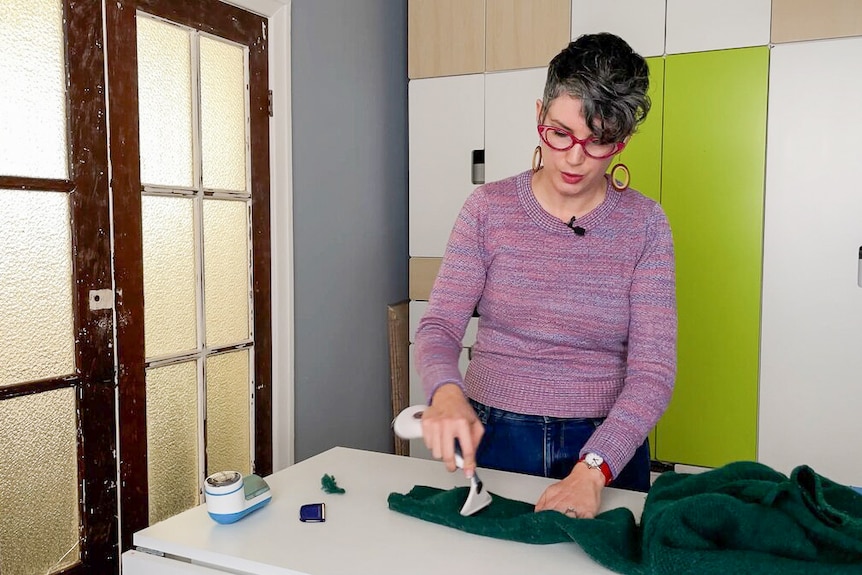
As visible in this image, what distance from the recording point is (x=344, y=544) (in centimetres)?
114

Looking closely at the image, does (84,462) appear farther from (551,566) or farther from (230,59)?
(551,566)

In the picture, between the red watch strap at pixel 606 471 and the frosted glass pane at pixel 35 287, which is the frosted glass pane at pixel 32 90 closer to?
the frosted glass pane at pixel 35 287

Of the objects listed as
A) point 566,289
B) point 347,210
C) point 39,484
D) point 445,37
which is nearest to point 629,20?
point 445,37

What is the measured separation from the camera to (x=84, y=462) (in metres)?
2.11

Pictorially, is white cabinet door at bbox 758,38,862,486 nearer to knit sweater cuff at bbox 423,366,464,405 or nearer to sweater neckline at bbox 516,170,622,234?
sweater neckline at bbox 516,170,622,234

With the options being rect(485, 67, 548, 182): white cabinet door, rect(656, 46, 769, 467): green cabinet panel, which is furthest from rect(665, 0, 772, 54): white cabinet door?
rect(485, 67, 548, 182): white cabinet door

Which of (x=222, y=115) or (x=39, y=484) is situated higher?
(x=222, y=115)

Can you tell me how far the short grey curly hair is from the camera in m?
1.38

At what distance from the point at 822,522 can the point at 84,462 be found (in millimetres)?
1865

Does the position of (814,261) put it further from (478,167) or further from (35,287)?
(35,287)

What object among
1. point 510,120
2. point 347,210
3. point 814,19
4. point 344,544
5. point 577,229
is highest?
point 814,19

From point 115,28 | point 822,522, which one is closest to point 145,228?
point 115,28

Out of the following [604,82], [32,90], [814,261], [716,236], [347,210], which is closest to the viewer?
[604,82]

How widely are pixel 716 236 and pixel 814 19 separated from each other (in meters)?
0.85
